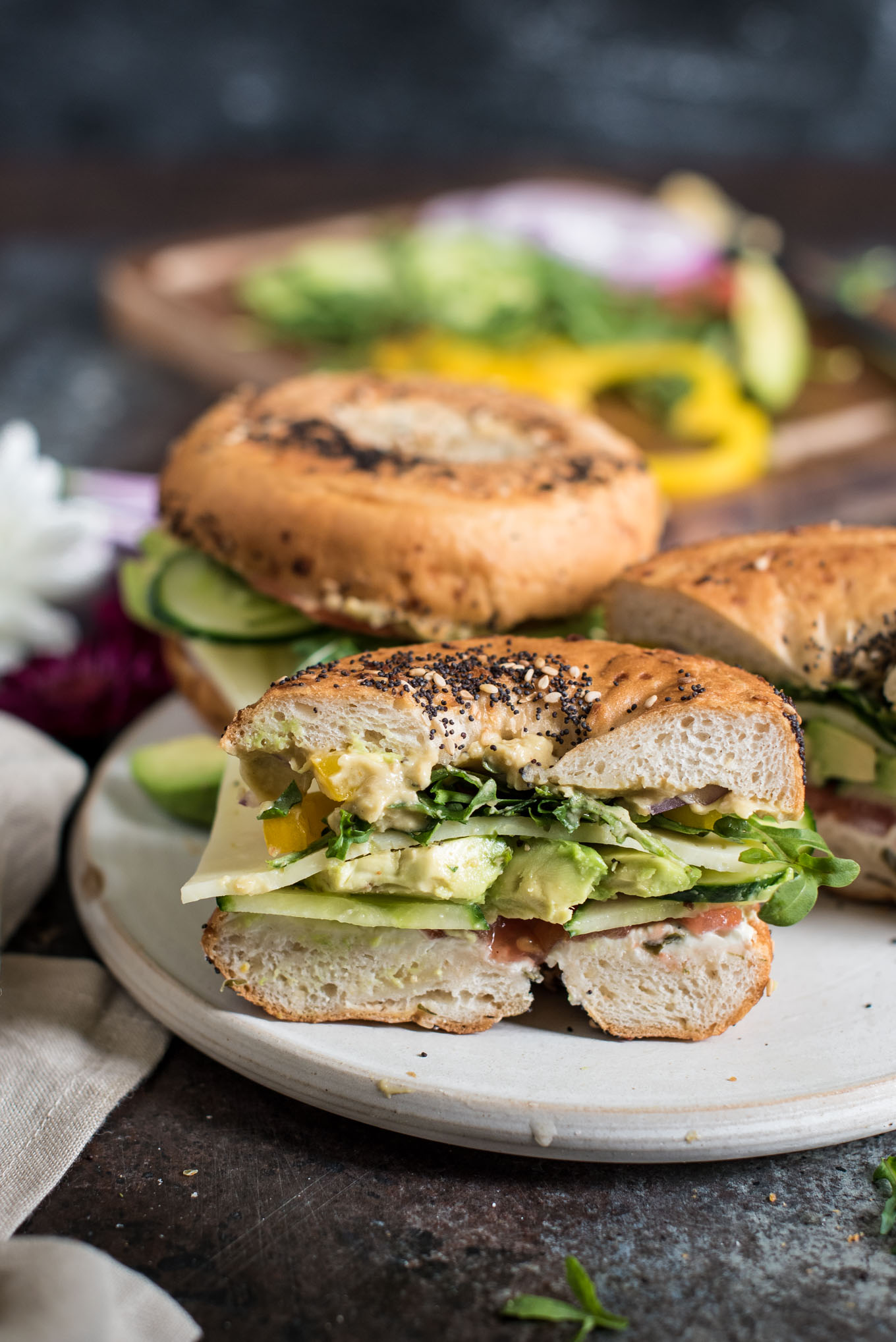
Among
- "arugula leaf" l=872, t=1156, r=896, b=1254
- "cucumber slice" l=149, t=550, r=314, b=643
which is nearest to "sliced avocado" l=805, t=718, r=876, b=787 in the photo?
"arugula leaf" l=872, t=1156, r=896, b=1254

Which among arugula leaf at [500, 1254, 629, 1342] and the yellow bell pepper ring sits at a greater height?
arugula leaf at [500, 1254, 629, 1342]

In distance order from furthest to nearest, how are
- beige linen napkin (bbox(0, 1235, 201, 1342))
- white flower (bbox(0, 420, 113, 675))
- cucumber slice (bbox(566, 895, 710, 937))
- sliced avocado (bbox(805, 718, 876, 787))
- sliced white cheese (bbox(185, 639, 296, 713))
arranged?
white flower (bbox(0, 420, 113, 675)) < sliced white cheese (bbox(185, 639, 296, 713)) < sliced avocado (bbox(805, 718, 876, 787)) < cucumber slice (bbox(566, 895, 710, 937)) < beige linen napkin (bbox(0, 1235, 201, 1342))

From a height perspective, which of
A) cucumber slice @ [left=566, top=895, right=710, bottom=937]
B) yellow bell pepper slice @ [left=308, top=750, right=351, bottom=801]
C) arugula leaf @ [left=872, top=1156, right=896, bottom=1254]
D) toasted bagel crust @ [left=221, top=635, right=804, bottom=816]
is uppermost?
toasted bagel crust @ [left=221, top=635, right=804, bottom=816]

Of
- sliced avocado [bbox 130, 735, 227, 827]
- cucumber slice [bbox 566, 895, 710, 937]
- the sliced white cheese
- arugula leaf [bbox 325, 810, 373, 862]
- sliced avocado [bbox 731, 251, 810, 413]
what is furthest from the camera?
sliced avocado [bbox 731, 251, 810, 413]

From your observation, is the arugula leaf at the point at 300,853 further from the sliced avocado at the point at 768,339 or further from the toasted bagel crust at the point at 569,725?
the sliced avocado at the point at 768,339

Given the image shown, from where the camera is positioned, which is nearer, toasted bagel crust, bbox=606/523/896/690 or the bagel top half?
toasted bagel crust, bbox=606/523/896/690

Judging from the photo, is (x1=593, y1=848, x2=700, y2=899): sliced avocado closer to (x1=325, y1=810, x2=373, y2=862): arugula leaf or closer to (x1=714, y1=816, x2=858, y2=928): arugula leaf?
(x1=714, y1=816, x2=858, y2=928): arugula leaf
